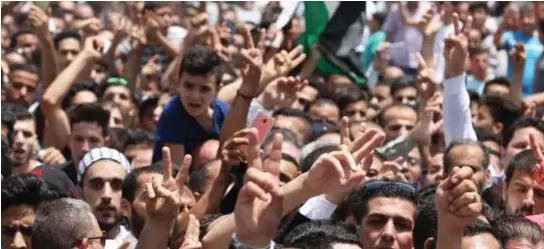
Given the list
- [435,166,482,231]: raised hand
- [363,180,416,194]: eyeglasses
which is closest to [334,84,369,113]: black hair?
[363,180,416,194]: eyeglasses

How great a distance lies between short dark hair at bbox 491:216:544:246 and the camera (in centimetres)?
638

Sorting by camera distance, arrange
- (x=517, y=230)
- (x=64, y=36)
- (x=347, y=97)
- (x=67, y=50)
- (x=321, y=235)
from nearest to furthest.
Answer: (x=321, y=235), (x=517, y=230), (x=347, y=97), (x=67, y=50), (x=64, y=36)

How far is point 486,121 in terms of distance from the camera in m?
11.0

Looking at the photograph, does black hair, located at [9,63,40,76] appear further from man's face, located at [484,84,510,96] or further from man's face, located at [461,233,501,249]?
man's face, located at [461,233,501,249]

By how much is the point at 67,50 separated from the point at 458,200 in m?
7.67

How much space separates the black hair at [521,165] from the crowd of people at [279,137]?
1 centimetres

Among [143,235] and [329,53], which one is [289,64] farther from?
[329,53]

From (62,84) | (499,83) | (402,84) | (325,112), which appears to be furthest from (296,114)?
(499,83)

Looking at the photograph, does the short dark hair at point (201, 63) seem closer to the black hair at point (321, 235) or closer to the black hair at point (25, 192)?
the black hair at point (25, 192)

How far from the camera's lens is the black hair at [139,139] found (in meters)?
9.63

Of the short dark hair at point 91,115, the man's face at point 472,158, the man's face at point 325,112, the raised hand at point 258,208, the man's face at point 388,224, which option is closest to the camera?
the raised hand at point 258,208

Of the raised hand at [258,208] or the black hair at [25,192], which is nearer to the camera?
the raised hand at [258,208]

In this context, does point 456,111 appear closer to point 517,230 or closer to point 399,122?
point 399,122

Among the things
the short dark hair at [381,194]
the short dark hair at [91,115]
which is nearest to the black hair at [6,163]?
the short dark hair at [91,115]
